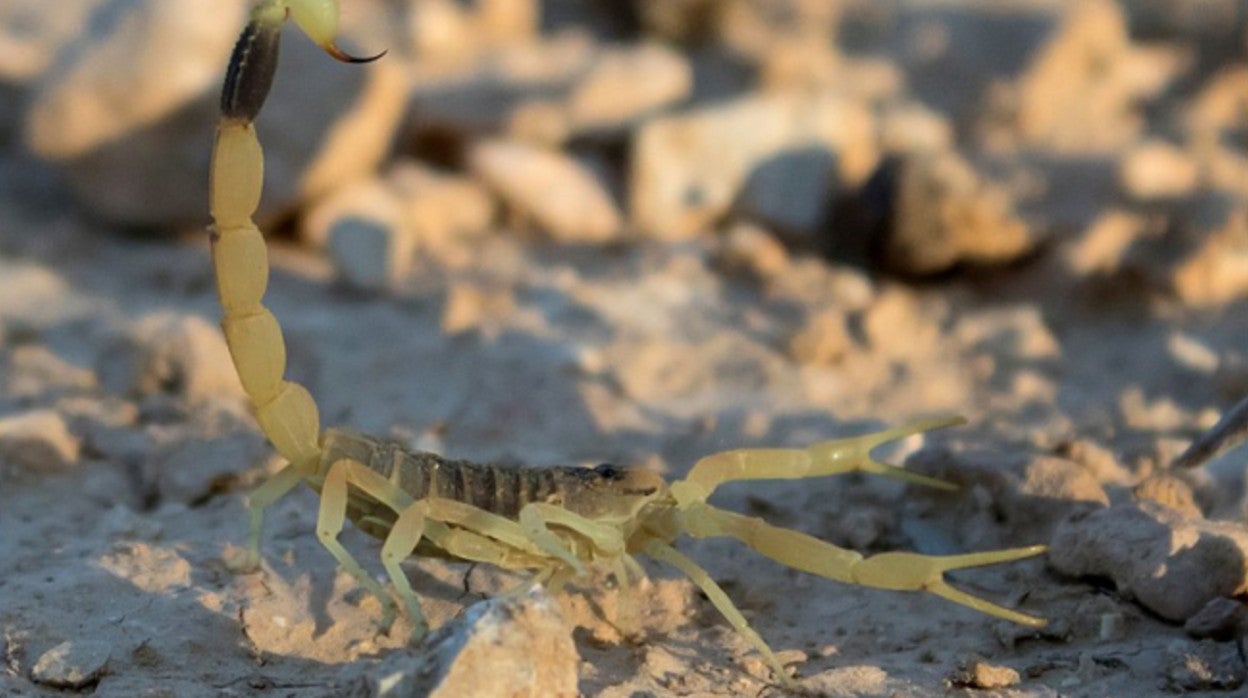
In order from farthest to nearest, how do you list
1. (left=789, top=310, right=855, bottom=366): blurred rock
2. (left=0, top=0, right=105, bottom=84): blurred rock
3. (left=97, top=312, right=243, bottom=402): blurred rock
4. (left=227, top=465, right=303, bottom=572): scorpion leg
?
(left=0, top=0, right=105, bottom=84): blurred rock < (left=789, top=310, right=855, bottom=366): blurred rock < (left=97, top=312, right=243, bottom=402): blurred rock < (left=227, top=465, right=303, bottom=572): scorpion leg

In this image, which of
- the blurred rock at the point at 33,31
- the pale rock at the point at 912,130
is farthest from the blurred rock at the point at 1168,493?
the blurred rock at the point at 33,31

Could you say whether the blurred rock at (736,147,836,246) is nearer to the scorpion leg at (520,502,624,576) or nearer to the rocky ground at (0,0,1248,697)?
the rocky ground at (0,0,1248,697)

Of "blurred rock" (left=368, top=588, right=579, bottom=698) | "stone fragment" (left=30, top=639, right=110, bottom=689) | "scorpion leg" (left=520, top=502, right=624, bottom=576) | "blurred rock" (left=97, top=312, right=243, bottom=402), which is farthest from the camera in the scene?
"blurred rock" (left=97, top=312, right=243, bottom=402)

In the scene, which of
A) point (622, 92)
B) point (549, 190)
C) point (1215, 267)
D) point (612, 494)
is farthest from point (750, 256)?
point (612, 494)

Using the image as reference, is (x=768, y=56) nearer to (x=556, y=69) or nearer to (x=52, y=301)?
(x=556, y=69)

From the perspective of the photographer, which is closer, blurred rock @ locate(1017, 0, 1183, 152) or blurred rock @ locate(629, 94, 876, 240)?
blurred rock @ locate(629, 94, 876, 240)

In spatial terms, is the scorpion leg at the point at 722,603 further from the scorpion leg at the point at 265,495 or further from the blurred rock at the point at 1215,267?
the blurred rock at the point at 1215,267

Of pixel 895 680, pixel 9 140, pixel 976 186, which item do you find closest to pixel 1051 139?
pixel 976 186

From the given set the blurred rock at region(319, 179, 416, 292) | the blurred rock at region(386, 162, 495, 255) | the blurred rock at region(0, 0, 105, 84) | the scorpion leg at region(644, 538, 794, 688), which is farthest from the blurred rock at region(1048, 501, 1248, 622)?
the blurred rock at region(0, 0, 105, 84)
